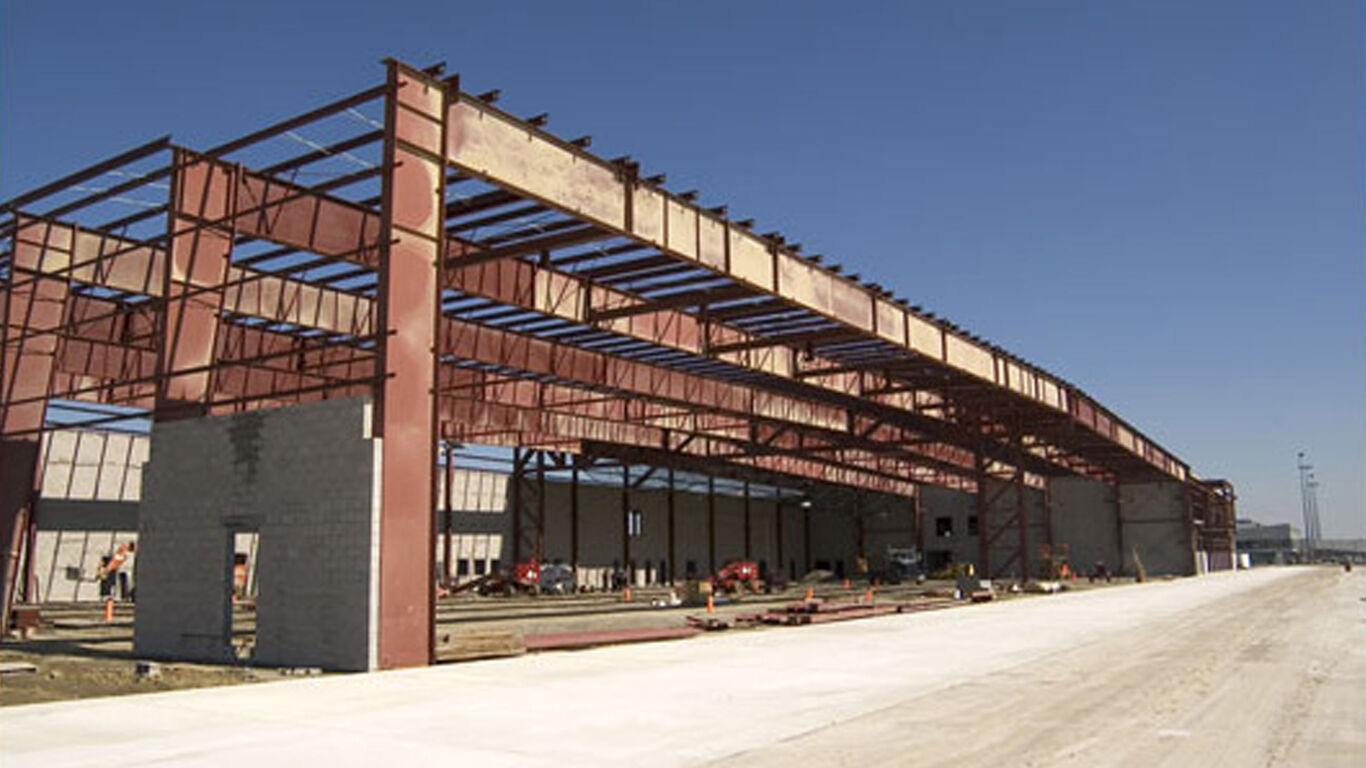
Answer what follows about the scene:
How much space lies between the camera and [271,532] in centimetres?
1808

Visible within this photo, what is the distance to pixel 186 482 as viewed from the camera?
20.1 m

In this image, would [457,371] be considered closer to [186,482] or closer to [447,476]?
[447,476]

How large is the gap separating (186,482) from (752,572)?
38.0 m

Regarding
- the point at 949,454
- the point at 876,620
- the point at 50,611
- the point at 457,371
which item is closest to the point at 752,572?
the point at 949,454

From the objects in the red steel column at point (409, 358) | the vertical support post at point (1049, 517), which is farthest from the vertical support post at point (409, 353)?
the vertical support post at point (1049, 517)

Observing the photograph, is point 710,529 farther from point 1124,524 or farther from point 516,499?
point 1124,524

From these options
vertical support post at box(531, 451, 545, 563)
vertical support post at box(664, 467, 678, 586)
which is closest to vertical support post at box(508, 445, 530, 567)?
vertical support post at box(531, 451, 545, 563)

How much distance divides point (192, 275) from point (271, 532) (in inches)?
249

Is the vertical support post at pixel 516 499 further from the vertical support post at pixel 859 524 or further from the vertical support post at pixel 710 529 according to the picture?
the vertical support post at pixel 859 524

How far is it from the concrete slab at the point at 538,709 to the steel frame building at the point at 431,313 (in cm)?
334

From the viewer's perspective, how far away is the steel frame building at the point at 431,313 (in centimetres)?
1803

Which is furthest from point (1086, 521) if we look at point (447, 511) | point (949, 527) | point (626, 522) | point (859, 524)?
point (447, 511)

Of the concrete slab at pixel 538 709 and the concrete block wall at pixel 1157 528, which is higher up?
the concrete block wall at pixel 1157 528

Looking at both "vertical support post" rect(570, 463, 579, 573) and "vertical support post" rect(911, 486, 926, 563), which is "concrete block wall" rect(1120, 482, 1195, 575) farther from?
"vertical support post" rect(570, 463, 579, 573)
